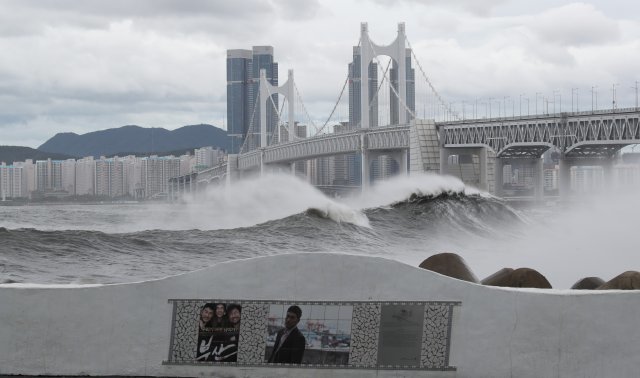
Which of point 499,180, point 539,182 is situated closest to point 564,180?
point 499,180

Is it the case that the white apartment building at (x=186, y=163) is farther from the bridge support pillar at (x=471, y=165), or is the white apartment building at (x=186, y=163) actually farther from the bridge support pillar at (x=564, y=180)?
the bridge support pillar at (x=564, y=180)

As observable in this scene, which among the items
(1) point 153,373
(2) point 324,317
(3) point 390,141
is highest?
(3) point 390,141

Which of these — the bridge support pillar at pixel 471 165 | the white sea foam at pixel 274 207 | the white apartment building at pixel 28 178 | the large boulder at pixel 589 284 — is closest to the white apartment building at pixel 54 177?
the white apartment building at pixel 28 178

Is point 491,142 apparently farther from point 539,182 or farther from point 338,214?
point 338,214

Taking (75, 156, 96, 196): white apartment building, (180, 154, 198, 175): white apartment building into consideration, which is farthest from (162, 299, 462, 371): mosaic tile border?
(180, 154, 198, 175): white apartment building

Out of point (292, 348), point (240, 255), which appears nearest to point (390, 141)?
point (240, 255)

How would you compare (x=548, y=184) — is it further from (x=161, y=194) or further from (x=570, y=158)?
(x=570, y=158)
